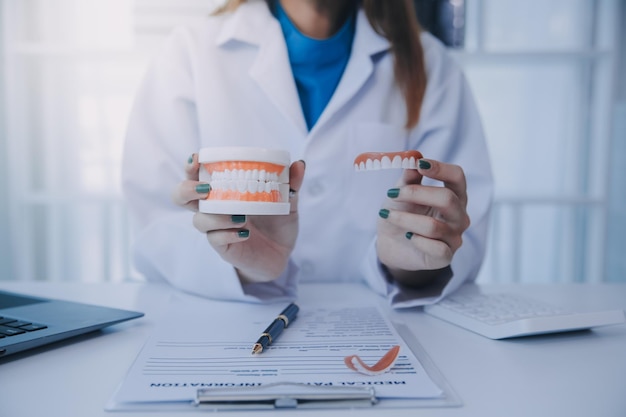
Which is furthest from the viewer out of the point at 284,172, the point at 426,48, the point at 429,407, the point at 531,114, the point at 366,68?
the point at 531,114

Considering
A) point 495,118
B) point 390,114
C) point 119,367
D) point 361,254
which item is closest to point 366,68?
point 390,114

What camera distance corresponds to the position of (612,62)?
2092 mm

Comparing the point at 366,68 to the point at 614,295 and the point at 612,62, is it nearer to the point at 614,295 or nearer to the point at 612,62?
the point at 614,295

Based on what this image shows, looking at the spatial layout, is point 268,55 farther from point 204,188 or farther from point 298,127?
point 204,188

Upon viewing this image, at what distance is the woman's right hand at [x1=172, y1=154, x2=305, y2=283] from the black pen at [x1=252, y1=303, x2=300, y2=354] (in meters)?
0.13

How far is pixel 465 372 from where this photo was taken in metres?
0.58

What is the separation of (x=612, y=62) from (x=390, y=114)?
138cm

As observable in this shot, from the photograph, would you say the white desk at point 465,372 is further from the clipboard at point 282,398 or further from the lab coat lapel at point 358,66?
the lab coat lapel at point 358,66

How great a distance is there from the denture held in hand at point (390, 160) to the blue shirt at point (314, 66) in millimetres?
519

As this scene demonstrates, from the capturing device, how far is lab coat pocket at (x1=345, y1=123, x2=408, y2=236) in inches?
46.6

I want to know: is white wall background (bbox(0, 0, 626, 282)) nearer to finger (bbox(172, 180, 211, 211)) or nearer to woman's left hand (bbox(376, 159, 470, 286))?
woman's left hand (bbox(376, 159, 470, 286))

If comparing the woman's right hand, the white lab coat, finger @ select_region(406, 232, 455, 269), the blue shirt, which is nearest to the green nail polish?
the woman's right hand

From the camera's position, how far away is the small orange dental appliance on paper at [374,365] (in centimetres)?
55

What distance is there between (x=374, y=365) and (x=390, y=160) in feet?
0.91
